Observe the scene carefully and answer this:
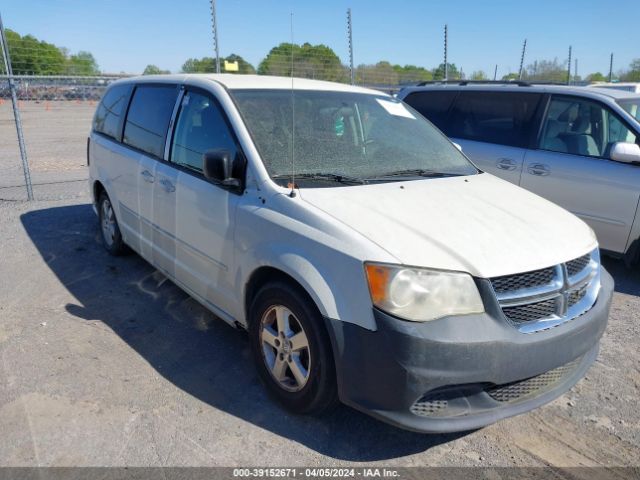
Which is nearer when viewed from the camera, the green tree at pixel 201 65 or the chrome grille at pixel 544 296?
the chrome grille at pixel 544 296

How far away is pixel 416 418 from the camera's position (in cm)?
244

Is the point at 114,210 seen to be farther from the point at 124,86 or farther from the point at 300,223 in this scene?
the point at 300,223

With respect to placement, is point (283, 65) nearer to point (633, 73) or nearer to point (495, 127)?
point (495, 127)

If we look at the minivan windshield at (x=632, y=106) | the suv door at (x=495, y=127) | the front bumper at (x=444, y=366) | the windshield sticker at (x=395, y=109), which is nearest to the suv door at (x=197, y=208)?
the front bumper at (x=444, y=366)

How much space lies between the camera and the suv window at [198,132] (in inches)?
137

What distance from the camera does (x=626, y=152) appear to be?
4812 millimetres

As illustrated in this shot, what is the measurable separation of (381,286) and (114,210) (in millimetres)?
3683

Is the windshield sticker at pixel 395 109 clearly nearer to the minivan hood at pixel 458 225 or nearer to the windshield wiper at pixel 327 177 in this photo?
the minivan hood at pixel 458 225

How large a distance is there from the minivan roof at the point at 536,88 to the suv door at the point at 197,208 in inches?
148

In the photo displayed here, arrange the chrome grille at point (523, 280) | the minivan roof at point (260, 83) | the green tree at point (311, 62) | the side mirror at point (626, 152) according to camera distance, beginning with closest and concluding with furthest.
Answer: the chrome grille at point (523, 280)
the minivan roof at point (260, 83)
the side mirror at point (626, 152)
the green tree at point (311, 62)

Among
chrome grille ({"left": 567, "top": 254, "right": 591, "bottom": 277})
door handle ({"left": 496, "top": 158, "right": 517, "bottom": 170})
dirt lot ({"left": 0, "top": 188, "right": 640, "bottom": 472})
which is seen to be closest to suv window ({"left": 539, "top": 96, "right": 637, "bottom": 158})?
door handle ({"left": 496, "top": 158, "right": 517, "bottom": 170})

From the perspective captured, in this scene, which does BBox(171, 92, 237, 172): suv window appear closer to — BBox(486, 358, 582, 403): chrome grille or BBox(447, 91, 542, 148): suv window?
BBox(486, 358, 582, 403): chrome grille

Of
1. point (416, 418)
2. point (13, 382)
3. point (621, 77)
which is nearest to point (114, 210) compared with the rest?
point (13, 382)

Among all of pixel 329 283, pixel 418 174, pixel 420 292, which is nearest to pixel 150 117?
pixel 418 174
